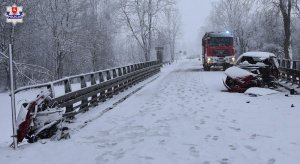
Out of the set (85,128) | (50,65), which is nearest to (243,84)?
(85,128)

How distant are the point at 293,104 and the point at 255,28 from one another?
59105 mm

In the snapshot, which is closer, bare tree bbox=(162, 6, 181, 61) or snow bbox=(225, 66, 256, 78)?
snow bbox=(225, 66, 256, 78)

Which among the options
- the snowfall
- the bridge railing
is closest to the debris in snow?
the snowfall

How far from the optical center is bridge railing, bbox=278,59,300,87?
17436 mm

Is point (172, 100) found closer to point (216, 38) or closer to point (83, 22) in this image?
point (216, 38)

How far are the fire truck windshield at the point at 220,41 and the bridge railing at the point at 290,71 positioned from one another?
1082cm

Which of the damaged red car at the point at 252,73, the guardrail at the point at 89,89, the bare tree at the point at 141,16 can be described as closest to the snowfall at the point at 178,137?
the guardrail at the point at 89,89

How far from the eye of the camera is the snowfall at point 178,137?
623 cm

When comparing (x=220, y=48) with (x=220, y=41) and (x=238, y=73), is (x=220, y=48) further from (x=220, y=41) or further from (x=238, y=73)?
(x=238, y=73)

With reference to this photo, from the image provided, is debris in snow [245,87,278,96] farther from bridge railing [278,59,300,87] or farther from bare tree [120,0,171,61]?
bare tree [120,0,171,61]

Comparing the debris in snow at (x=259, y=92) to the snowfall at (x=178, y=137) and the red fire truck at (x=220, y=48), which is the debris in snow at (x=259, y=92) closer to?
the snowfall at (x=178, y=137)

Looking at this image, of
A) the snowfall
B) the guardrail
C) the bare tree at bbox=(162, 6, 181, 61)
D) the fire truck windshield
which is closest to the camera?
the snowfall

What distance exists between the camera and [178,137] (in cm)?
766

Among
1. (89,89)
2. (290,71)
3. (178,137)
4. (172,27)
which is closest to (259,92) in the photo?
(290,71)
